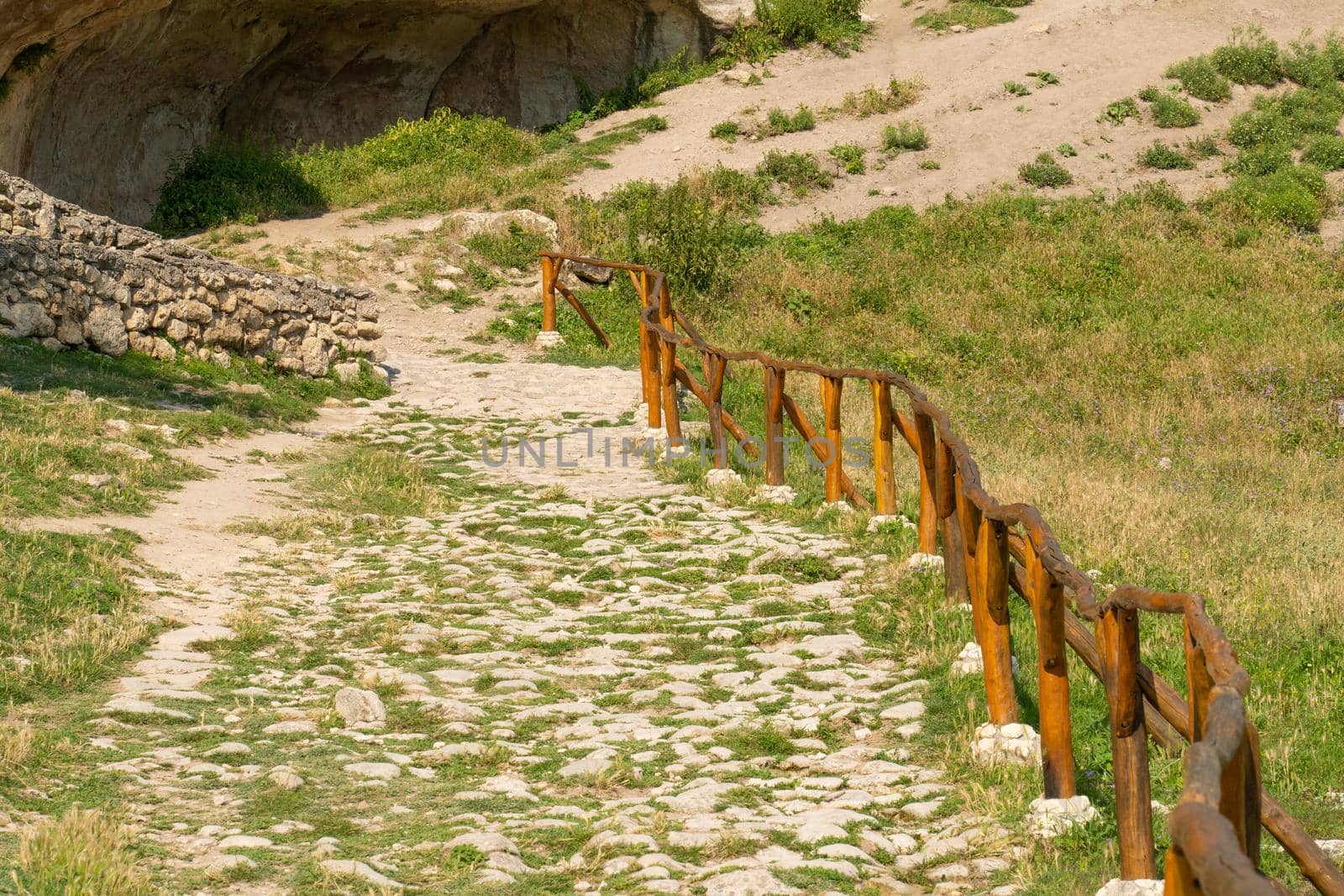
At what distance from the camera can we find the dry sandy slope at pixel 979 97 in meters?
23.8

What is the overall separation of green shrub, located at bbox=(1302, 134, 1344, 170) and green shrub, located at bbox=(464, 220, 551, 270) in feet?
42.5

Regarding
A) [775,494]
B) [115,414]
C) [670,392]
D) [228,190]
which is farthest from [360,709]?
[228,190]

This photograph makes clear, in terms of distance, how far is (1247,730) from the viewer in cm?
309

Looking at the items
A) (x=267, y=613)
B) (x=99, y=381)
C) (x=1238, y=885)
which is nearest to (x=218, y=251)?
(x=99, y=381)

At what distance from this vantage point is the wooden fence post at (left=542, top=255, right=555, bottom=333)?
17391mm

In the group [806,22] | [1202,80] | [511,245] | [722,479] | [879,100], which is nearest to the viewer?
[722,479]

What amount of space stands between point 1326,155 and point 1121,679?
22.2m

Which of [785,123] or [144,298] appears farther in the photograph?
[785,123]

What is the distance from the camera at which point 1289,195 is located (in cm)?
2177

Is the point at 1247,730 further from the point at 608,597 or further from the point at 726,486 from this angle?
the point at 726,486

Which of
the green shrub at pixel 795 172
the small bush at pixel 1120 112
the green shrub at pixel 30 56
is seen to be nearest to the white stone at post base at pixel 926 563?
the green shrub at pixel 30 56

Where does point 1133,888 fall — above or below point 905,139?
below

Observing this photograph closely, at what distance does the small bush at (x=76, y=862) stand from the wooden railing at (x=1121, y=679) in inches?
116

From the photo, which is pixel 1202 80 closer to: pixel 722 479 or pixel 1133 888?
pixel 722 479
